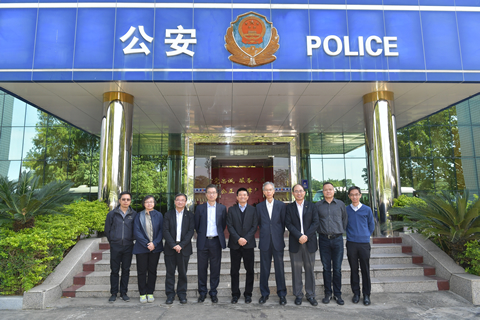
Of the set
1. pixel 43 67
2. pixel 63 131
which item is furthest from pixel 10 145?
pixel 43 67

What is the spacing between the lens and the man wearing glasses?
525 cm

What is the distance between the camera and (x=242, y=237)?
16.5 feet

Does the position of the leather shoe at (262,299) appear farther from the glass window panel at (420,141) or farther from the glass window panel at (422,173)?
the glass window panel at (420,141)

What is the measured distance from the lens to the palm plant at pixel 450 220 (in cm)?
583

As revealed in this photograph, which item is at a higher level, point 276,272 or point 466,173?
point 466,173

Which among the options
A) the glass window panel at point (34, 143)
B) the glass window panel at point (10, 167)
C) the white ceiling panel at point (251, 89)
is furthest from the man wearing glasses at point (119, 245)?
the glass window panel at point (10, 167)

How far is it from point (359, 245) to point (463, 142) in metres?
16.8

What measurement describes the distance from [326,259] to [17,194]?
18.7ft

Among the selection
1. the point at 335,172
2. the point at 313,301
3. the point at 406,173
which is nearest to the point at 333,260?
the point at 313,301

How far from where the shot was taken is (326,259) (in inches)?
201

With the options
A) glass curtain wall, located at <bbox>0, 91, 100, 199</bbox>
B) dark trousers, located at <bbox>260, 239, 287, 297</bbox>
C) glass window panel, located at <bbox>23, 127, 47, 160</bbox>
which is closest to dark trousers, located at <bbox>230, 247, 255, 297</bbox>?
dark trousers, located at <bbox>260, 239, 287, 297</bbox>

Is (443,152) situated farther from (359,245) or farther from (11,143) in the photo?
(11,143)

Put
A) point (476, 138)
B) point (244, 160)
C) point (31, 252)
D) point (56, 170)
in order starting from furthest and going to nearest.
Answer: point (476, 138), point (56, 170), point (244, 160), point (31, 252)

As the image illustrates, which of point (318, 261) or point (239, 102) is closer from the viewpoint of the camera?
point (318, 261)
